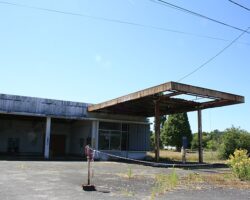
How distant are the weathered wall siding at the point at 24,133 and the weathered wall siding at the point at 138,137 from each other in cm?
1035

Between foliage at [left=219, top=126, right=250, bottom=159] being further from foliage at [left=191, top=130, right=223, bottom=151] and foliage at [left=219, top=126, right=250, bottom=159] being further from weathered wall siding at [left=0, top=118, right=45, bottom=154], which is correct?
weathered wall siding at [left=0, top=118, right=45, bottom=154]

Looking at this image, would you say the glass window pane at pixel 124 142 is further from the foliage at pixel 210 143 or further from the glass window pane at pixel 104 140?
the foliage at pixel 210 143

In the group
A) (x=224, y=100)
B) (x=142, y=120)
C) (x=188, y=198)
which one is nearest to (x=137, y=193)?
(x=188, y=198)

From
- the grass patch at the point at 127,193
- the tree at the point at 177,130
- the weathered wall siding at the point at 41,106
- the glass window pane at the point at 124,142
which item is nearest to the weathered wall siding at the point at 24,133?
the weathered wall siding at the point at 41,106

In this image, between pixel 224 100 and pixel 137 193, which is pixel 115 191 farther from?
pixel 224 100

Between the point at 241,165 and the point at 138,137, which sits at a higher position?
the point at 138,137

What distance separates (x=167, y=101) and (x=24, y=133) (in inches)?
699

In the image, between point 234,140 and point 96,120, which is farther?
point 234,140

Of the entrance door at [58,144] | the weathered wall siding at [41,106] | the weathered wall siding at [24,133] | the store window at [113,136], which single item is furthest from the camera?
the entrance door at [58,144]

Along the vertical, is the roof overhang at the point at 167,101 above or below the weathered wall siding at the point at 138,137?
above

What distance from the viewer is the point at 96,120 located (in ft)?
110

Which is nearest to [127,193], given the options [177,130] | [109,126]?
[109,126]

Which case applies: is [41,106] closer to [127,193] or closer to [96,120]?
[96,120]

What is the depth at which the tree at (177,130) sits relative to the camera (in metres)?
66.6
